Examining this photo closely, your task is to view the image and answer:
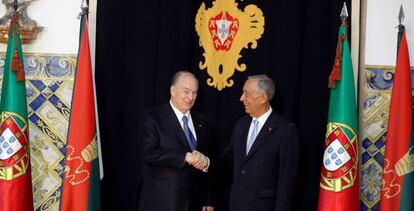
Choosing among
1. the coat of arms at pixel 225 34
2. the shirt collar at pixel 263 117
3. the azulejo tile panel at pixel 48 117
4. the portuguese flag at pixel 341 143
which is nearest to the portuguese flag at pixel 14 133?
the azulejo tile panel at pixel 48 117

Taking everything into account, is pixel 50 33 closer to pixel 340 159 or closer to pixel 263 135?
pixel 263 135

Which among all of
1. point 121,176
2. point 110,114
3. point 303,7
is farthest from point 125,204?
point 303,7

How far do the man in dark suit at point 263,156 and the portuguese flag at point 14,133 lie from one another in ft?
4.00

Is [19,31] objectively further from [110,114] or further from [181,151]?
[181,151]

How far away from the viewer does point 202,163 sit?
3799 mm

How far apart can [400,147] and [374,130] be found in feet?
1.13

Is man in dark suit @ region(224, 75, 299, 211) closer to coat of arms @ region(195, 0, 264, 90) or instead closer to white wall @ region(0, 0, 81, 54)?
coat of arms @ region(195, 0, 264, 90)

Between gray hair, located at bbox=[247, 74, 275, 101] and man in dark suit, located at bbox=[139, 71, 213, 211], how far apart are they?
359 mm

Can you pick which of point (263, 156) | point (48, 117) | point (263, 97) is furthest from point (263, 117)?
point (48, 117)

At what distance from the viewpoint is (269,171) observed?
3.80m

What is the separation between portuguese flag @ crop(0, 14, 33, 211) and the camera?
394cm

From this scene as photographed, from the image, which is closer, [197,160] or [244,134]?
[197,160]

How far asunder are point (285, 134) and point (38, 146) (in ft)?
5.12

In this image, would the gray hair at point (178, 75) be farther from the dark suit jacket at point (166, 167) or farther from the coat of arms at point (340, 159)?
the coat of arms at point (340, 159)
